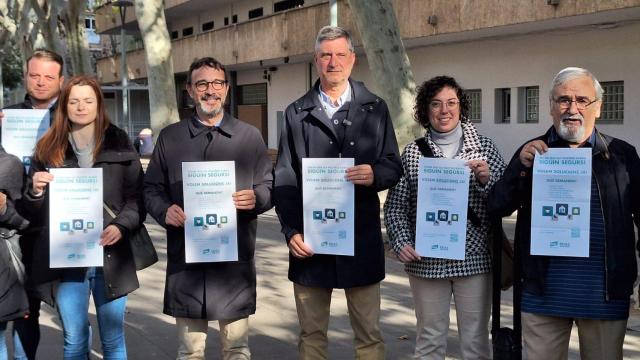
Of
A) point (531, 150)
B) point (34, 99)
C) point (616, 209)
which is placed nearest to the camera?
point (616, 209)

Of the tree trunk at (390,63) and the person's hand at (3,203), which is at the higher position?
the tree trunk at (390,63)

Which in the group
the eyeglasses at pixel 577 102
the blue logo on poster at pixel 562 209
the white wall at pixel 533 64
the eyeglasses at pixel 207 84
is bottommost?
the blue logo on poster at pixel 562 209

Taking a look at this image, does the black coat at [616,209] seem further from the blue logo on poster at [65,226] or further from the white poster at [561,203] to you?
the blue logo on poster at [65,226]

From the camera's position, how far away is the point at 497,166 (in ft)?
14.1

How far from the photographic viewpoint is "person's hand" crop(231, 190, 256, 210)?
433 cm

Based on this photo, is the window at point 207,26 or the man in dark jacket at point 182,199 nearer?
the man in dark jacket at point 182,199

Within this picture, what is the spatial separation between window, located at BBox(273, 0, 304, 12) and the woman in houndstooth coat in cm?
2603

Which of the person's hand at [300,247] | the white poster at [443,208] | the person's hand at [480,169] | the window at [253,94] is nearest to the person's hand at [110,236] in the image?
the person's hand at [300,247]

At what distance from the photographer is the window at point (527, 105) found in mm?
20734

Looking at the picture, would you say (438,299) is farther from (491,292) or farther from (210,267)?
(210,267)

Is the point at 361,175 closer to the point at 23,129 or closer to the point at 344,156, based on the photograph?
the point at 344,156

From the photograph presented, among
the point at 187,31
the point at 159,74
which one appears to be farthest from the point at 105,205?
the point at 187,31

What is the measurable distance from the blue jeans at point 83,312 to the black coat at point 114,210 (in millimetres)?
74

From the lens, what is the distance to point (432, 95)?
434 centimetres
